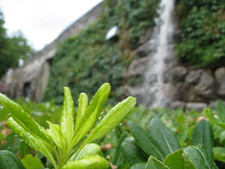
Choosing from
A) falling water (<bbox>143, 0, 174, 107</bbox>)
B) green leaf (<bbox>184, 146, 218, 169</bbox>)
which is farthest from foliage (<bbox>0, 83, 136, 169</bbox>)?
falling water (<bbox>143, 0, 174, 107</bbox>)

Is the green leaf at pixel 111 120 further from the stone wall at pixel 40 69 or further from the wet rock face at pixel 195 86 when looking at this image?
the stone wall at pixel 40 69

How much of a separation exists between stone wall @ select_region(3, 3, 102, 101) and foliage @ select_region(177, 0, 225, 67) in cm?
557

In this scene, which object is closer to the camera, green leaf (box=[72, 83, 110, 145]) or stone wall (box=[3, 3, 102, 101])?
green leaf (box=[72, 83, 110, 145])

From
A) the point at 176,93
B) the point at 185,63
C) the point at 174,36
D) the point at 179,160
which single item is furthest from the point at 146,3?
the point at 179,160

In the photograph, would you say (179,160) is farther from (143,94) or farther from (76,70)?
(76,70)

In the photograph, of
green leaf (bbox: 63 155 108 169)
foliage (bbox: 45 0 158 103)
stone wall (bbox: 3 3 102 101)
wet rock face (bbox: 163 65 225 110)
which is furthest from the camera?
stone wall (bbox: 3 3 102 101)

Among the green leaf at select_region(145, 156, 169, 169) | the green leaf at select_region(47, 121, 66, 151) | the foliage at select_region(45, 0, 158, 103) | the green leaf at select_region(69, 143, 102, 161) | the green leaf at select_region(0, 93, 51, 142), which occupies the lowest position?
the green leaf at select_region(145, 156, 169, 169)

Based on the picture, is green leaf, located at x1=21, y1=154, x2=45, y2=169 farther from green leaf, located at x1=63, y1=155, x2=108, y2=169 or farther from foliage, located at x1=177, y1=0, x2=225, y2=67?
foliage, located at x1=177, y1=0, x2=225, y2=67

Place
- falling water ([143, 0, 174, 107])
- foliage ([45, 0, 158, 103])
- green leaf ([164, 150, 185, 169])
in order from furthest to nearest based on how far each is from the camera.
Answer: foliage ([45, 0, 158, 103]) → falling water ([143, 0, 174, 107]) → green leaf ([164, 150, 185, 169])

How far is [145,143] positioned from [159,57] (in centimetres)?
698

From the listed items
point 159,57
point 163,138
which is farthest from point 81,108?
point 159,57

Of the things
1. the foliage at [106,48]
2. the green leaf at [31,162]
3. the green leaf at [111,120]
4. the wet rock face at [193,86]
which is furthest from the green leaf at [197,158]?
the foliage at [106,48]

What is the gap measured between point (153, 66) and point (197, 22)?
68.1 inches

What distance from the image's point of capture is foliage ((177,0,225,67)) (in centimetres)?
596
